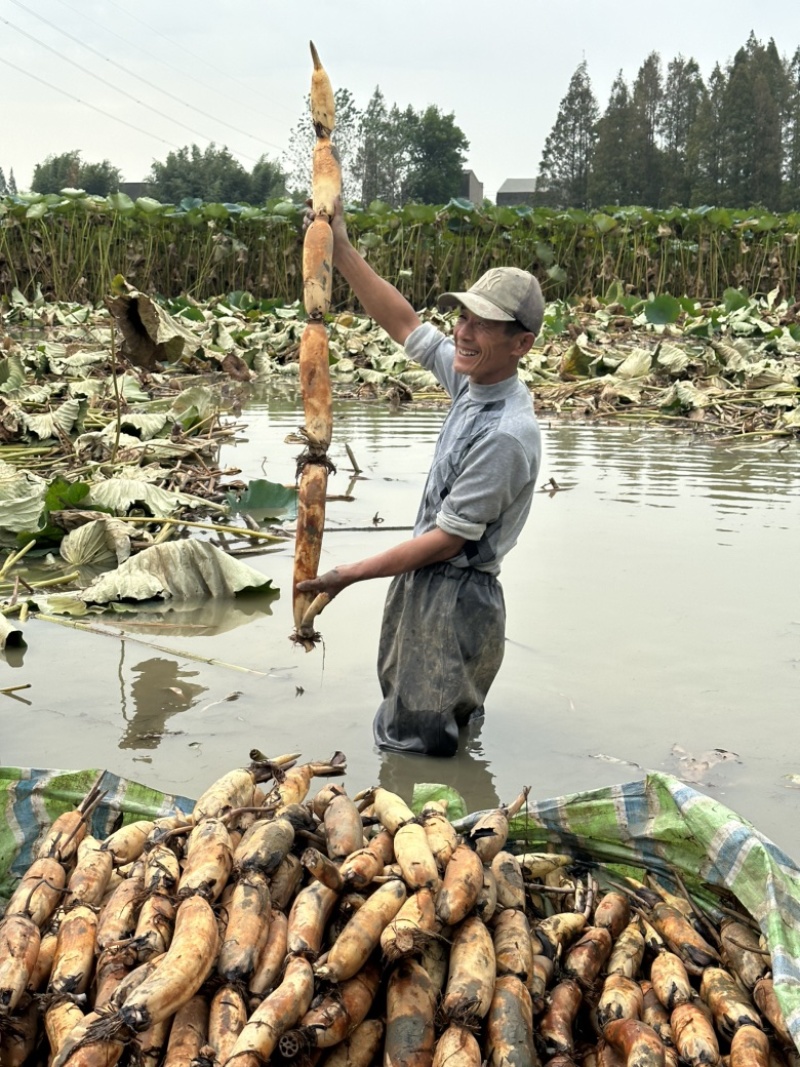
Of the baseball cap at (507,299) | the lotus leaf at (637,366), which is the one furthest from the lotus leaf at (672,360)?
the baseball cap at (507,299)

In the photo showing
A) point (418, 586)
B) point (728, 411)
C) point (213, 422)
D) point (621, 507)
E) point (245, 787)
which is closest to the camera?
point (245, 787)

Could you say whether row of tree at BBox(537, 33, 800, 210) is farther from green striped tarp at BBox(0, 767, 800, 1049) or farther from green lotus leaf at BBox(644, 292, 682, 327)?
green striped tarp at BBox(0, 767, 800, 1049)

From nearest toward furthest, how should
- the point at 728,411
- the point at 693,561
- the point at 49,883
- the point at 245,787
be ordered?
the point at 49,883
the point at 245,787
the point at 693,561
the point at 728,411

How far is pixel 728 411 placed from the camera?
10.4 meters

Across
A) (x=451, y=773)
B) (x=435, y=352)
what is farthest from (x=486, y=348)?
(x=451, y=773)

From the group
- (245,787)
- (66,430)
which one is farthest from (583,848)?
(66,430)

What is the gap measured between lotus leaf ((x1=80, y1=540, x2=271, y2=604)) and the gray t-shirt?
1.69 metres

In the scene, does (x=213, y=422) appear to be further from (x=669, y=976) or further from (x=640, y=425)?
(x=669, y=976)

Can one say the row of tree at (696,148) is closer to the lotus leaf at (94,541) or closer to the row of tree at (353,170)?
the row of tree at (353,170)

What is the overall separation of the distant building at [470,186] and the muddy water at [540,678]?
7282 centimetres

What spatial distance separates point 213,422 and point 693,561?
3858 millimetres

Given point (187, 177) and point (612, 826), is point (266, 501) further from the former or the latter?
point (187, 177)

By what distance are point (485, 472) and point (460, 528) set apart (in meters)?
0.18

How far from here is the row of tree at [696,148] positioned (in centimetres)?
6481
